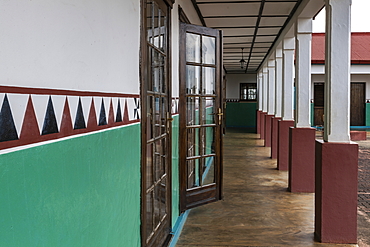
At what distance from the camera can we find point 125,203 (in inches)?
87.0

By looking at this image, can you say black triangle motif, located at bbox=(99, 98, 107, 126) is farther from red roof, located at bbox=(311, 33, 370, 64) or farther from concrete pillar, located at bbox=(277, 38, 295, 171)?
red roof, located at bbox=(311, 33, 370, 64)

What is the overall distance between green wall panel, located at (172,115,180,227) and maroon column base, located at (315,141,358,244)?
148 centimetres

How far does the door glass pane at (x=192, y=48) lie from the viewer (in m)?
4.44

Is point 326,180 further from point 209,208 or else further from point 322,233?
point 209,208

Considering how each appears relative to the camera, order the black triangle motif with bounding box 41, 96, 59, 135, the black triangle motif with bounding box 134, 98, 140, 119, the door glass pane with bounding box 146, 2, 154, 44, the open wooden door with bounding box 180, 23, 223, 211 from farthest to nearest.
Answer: the open wooden door with bounding box 180, 23, 223, 211
the door glass pane with bounding box 146, 2, 154, 44
the black triangle motif with bounding box 134, 98, 140, 119
the black triangle motif with bounding box 41, 96, 59, 135

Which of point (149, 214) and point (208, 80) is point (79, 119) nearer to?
point (149, 214)

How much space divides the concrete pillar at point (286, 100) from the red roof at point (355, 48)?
31.7ft

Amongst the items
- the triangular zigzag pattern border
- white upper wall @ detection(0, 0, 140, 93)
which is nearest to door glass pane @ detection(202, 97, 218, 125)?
white upper wall @ detection(0, 0, 140, 93)

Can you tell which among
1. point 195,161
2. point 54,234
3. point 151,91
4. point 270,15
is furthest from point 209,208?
point 54,234

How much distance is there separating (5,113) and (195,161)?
3639 millimetres

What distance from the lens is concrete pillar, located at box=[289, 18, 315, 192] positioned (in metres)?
5.82

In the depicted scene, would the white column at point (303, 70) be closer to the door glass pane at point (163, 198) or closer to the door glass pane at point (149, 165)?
the door glass pane at point (163, 198)

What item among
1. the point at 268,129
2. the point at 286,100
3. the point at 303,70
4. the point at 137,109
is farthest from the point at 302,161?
the point at 268,129

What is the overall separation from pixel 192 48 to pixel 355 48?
1550 cm
